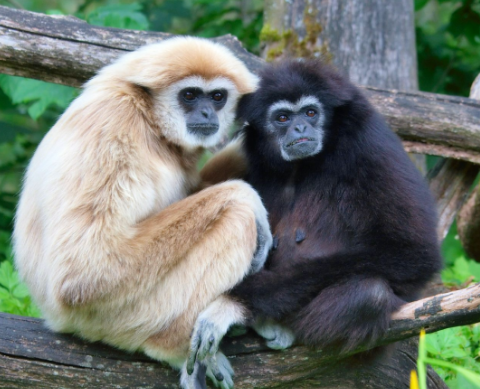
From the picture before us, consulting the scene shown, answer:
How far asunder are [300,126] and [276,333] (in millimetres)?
1383

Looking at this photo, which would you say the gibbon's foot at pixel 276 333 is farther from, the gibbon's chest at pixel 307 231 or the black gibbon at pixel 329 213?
the gibbon's chest at pixel 307 231

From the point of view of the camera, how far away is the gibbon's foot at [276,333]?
147 inches

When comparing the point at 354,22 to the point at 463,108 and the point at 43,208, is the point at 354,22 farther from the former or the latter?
the point at 43,208

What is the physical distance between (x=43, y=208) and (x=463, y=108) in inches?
152

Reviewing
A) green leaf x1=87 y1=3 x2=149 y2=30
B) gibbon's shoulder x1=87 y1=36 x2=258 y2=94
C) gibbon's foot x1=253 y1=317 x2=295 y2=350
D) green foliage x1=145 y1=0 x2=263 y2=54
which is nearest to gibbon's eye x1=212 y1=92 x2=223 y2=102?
gibbon's shoulder x1=87 y1=36 x2=258 y2=94

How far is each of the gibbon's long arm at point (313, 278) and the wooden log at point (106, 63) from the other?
209cm

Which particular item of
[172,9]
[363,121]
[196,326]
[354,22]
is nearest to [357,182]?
[363,121]

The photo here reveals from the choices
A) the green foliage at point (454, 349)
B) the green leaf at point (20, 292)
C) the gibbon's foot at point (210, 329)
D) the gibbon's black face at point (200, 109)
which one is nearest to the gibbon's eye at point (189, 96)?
the gibbon's black face at point (200, 109)

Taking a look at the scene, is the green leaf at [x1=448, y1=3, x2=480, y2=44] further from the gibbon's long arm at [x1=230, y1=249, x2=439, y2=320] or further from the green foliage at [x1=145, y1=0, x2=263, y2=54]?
the gibbon's long arm at [x1=230, y1=249, x2=439, y2=320]

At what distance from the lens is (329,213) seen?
13.1 feet

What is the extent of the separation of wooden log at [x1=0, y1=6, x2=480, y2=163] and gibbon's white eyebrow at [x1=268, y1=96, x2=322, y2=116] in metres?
1.44

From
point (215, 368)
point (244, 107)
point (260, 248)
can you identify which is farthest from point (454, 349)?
point (244, 107)

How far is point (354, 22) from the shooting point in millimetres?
6316

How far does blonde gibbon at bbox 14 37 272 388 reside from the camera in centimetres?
343
